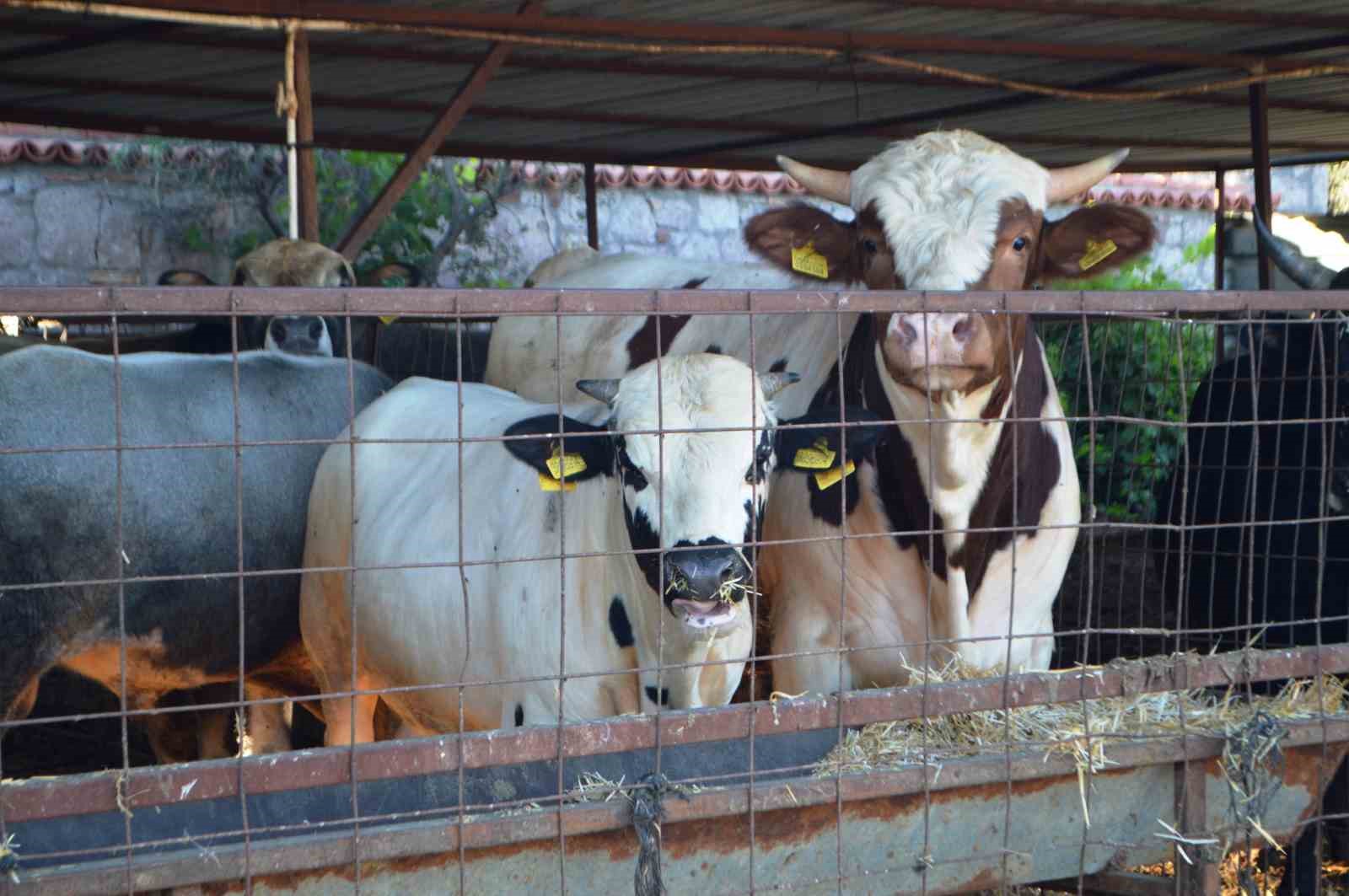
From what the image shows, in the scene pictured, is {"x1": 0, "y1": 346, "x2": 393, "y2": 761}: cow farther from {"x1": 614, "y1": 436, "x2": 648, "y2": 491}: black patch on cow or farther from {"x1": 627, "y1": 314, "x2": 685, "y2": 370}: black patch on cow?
{"x1": 627, "y1": 314, "x2": 685, "y2": 370}: black patch on cow

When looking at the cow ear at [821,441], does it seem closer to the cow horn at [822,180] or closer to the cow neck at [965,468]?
the cow neck at [965,468]

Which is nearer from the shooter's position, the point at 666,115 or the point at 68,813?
the point at 68,813

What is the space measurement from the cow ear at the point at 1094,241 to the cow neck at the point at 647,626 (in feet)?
5.16

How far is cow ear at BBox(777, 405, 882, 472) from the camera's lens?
428cm

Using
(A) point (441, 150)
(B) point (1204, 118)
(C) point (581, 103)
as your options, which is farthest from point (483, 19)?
(B) point (1204, 118)

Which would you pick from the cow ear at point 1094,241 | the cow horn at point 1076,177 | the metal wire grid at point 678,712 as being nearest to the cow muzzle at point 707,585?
the metal wire grid at point 678,712

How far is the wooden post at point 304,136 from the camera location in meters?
5.98

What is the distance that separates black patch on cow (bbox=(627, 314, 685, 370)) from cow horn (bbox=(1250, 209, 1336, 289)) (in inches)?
91.1

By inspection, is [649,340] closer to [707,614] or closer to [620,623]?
[620,623]

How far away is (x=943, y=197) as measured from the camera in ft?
15.0

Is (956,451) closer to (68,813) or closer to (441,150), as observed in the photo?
(68,813)

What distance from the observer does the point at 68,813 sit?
289 centimetres

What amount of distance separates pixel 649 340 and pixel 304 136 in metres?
1.55

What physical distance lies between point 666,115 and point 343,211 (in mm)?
4601
